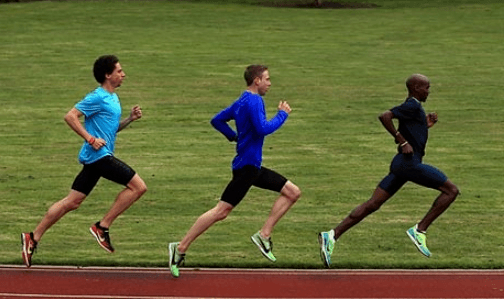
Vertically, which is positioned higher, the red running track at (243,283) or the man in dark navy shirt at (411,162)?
the man in dark navy shirt at (411,162)

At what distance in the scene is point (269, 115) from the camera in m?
24.7

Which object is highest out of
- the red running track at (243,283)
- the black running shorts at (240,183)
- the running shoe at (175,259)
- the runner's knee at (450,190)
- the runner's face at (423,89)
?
the runner's face at (423,89)

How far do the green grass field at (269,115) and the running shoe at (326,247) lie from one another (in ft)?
1.23

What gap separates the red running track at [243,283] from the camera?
36.5 feet

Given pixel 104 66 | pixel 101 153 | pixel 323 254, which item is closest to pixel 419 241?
pixel 323 254

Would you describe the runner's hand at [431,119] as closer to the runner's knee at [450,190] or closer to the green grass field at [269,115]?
the runner's knee at [450,190]

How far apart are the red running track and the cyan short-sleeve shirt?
1160mm

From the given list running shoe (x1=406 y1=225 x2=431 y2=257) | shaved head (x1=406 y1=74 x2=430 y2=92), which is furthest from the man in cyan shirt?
running shoe (x1=406 y1=225 x2=431 y2=257)

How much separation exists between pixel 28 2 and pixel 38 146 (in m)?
27.2

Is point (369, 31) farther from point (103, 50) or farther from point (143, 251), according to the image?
point (143, 251)

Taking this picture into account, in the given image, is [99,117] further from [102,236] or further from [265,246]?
[265,246]

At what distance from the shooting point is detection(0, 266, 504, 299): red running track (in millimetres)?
11133

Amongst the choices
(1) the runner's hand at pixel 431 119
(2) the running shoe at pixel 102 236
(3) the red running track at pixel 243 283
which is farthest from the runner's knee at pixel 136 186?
(1) the runner's hand at pixel 431 119

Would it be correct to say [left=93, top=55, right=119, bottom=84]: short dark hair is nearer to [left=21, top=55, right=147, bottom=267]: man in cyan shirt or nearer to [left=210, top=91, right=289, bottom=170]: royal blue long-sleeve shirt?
[left=21, top=55, right=147, bottom=267]: man in cyan shirt
